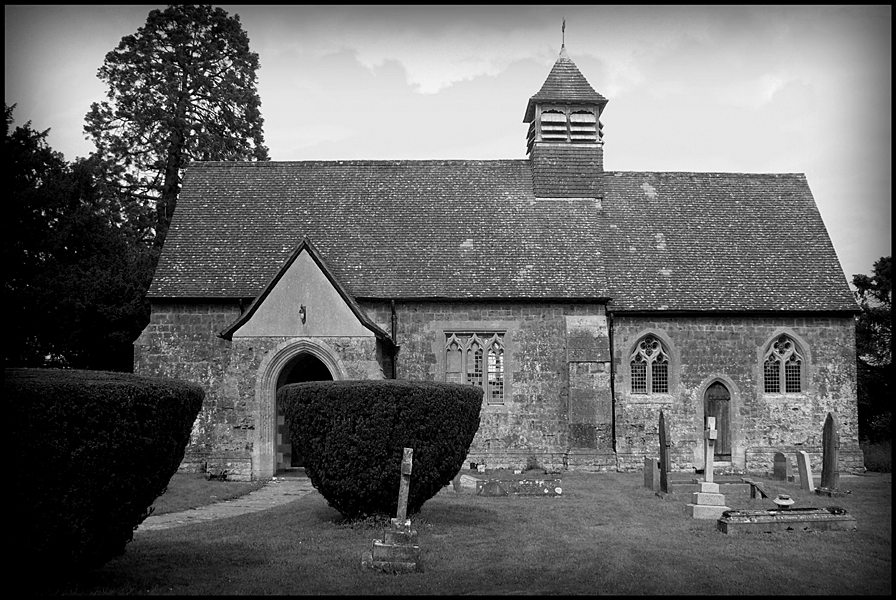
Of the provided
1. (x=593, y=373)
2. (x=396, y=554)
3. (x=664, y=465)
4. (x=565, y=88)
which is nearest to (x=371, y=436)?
(x=396, y=554)

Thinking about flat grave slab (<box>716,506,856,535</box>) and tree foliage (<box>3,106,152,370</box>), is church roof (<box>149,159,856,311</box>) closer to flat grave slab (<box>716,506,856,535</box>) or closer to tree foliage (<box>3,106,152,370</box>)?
tree foliage (<box>3,106,152,370</box>)

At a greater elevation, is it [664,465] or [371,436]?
[371,436]

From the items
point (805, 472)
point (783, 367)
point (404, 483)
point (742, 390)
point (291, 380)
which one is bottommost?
point (805, 472)

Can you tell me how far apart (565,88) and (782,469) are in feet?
49.0

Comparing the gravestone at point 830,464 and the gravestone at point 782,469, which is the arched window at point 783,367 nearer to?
the gravestone at point 782,469

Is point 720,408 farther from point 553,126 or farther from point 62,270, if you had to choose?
point 62,270

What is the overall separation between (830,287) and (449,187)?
41.9ft

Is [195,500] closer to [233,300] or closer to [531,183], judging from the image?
[233,300]

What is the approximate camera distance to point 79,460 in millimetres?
8414

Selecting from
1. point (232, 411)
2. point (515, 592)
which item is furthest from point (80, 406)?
point (232, 411)

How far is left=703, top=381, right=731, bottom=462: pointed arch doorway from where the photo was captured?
24609 millimetres

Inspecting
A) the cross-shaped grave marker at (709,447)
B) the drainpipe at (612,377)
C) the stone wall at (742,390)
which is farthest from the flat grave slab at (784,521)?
the drainpipe at (612,377)

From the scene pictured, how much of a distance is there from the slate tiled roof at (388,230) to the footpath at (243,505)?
19.7ft

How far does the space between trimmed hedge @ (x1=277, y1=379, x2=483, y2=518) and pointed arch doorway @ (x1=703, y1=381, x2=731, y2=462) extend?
13621 millimetres
